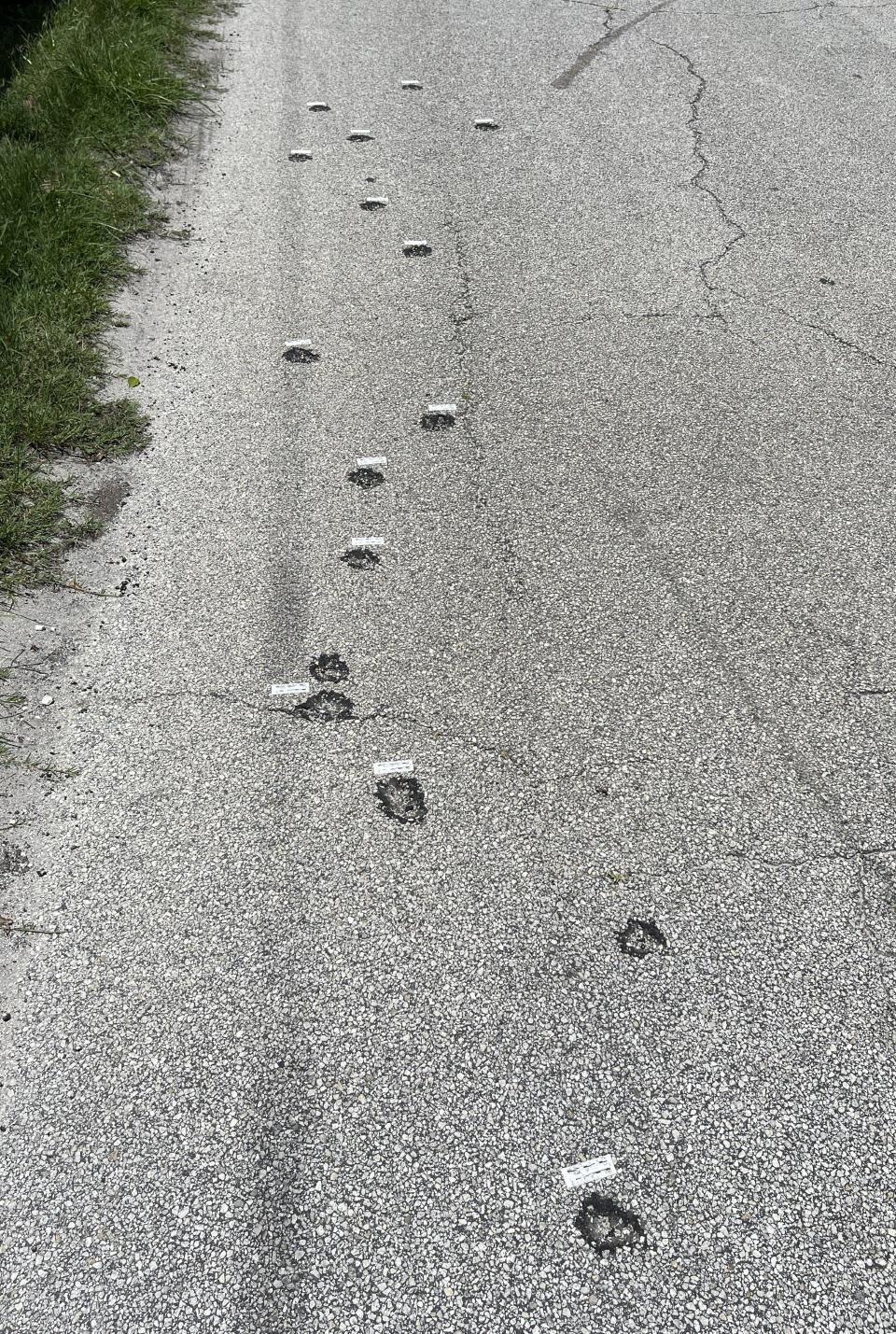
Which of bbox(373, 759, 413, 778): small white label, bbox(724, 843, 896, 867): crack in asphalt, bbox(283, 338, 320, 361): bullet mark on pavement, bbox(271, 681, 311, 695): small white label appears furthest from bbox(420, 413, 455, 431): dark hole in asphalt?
bbox(724, 843, 896, 867): crack in asphalt

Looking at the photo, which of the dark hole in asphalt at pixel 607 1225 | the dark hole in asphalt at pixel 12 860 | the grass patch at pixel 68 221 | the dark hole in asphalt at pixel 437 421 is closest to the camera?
the dark hole in asphalt at pixel 607 1225

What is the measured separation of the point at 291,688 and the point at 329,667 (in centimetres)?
13

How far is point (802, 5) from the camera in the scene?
291 inches

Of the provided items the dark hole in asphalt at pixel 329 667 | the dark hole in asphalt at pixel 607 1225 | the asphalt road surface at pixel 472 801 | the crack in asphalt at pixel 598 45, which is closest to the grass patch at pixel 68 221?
the asphalt road surface at pixel 472 801

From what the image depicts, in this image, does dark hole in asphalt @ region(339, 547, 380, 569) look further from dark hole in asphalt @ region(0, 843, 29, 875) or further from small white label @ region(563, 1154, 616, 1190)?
small white label @ region(563, 1154, 616, 1190)

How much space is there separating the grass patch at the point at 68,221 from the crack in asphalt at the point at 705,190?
250 cm

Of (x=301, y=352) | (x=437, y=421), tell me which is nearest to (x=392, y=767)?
(x=437, y=421)

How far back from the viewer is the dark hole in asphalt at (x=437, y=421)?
12.3 ft

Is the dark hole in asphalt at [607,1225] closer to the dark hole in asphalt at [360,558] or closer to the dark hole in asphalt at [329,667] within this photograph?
the dark hole in asphalt at [329,667]

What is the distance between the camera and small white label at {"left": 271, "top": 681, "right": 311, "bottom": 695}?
282 cm

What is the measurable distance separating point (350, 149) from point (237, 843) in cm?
438

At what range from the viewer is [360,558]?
323cm

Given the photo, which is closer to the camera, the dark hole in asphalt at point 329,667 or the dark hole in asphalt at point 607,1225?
the dark hole in asphalt at point 607,1225

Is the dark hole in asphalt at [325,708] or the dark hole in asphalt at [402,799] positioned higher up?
the dark hole in asphalt at [325,708]
